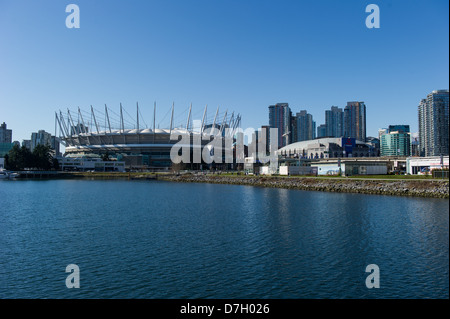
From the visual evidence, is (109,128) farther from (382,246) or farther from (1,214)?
(382,246)

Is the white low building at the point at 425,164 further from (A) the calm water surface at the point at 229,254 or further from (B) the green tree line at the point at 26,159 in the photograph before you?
(B) the green tree line at the point at 26,159

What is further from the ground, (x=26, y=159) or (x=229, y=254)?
(x=26, y=159)

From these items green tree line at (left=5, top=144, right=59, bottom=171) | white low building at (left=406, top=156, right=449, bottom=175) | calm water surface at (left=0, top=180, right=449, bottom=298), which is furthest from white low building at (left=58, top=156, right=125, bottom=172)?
calm water surface at (left=0, top=180, right=449, bottom=298)

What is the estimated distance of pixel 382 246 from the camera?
17.2 meters

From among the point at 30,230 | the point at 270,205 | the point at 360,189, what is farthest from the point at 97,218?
the point at 360,189

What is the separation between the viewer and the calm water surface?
1242 centimetres

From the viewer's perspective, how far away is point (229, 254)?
16.7 metres

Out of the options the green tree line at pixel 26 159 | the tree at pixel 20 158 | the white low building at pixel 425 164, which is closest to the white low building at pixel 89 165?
the green tree line at pixel 26 159

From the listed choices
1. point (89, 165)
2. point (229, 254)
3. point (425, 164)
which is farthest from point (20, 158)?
point (229, 254)

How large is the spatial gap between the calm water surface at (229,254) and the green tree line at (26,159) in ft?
308

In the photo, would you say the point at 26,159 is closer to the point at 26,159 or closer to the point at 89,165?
the point at 26,159

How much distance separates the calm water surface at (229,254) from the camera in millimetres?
12422

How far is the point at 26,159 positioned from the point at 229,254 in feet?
374
